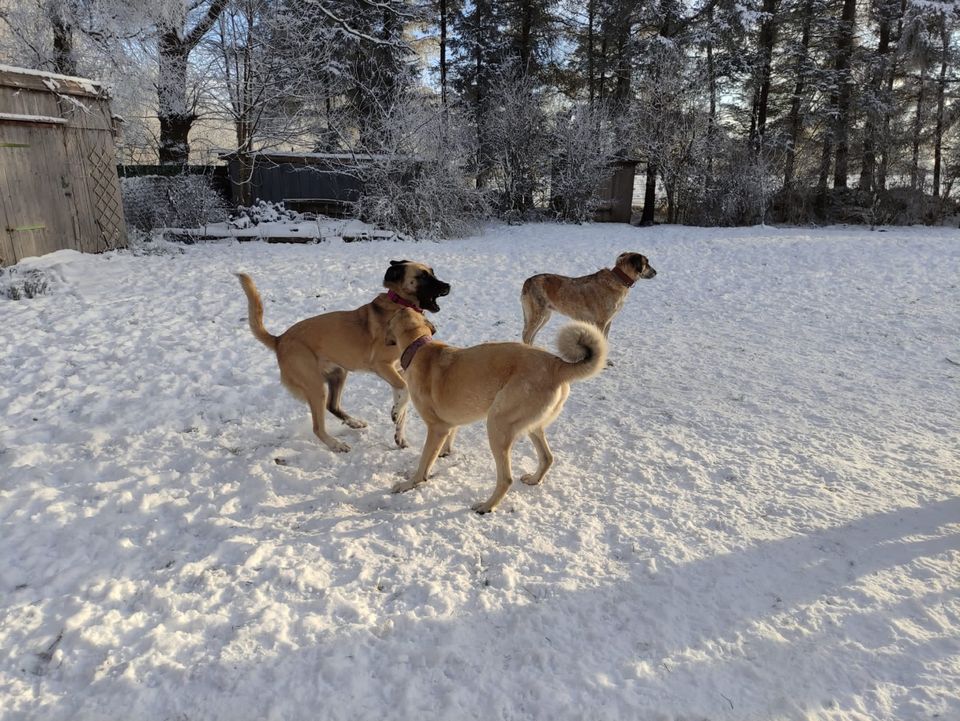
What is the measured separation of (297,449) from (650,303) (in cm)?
690

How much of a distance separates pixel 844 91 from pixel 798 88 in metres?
1.71

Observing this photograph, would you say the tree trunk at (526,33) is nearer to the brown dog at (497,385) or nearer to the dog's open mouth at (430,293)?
the dog's open mouth at (430,293)

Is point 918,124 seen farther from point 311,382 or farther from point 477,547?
point 477,547

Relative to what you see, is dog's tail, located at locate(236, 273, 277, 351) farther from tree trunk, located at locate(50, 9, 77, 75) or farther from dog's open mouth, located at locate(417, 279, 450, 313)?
tree trunk, located at locate(50, 9, 77, 75)

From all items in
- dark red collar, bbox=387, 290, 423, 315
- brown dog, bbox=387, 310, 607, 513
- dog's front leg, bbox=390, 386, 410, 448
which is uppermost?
dark red collar, bbox=387, 290, 423, 315

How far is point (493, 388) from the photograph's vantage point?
3432mm

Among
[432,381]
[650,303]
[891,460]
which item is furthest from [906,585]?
[650,303]

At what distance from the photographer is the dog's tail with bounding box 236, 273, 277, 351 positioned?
4188 mm

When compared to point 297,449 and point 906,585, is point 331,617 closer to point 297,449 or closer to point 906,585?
point 297,449

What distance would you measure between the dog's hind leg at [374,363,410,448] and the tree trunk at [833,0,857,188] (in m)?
24.0

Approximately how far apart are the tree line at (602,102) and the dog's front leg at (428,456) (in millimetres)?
13582

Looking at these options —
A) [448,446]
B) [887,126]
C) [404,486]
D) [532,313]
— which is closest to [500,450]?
[404,486]

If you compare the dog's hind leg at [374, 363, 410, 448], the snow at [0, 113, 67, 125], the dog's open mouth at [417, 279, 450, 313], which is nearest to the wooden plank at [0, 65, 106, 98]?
the snow at [0, 113, 67, 125]

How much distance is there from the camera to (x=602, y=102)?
22484 mm
